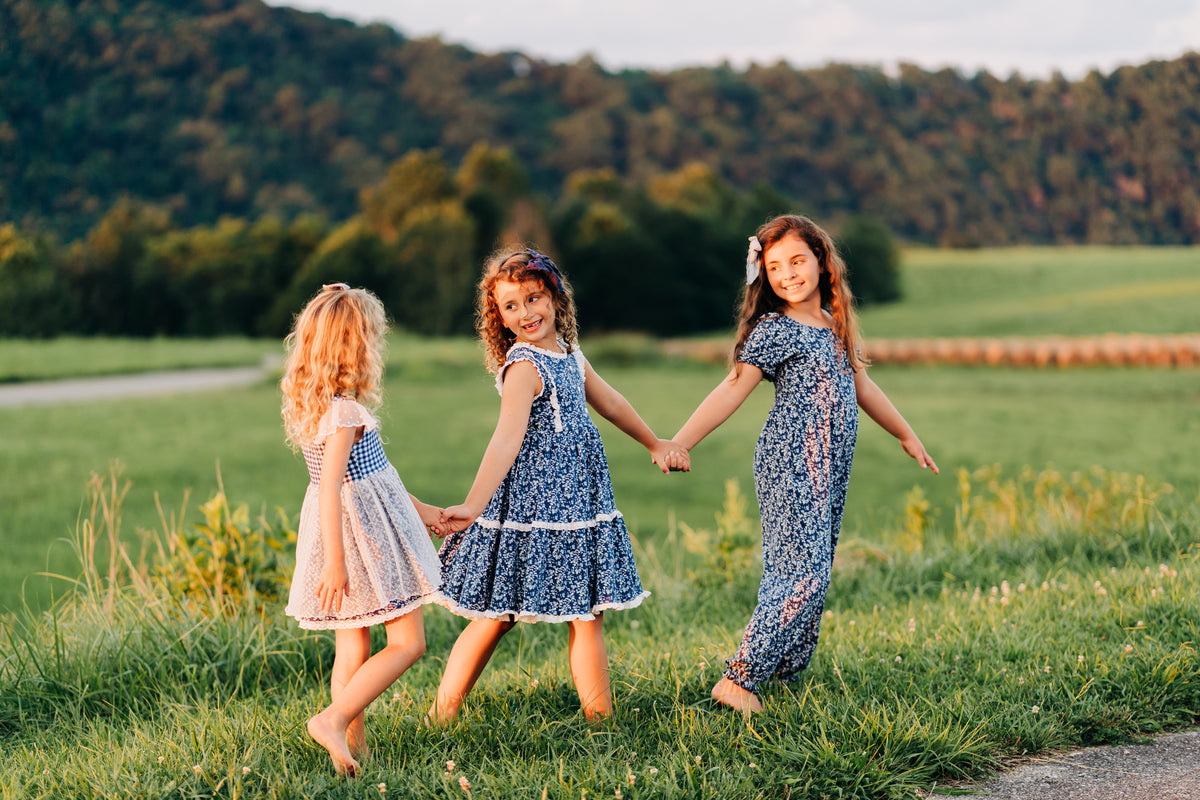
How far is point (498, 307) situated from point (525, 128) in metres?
48.6

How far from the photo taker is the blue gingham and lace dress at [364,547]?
266cm

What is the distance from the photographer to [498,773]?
2.58m

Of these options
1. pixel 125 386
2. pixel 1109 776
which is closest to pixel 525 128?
pixel 125 386

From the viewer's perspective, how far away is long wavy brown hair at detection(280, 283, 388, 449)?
2.69 m

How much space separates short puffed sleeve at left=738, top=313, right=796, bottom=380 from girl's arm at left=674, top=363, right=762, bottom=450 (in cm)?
3

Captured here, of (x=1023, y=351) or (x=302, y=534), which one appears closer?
(x=302, y=534)

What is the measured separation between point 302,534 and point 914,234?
1777 inches

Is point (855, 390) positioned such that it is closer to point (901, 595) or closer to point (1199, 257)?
point (901, 595)

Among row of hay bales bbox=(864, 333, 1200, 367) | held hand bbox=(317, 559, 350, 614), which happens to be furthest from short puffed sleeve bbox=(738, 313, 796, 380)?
row of hay bales bbox=(864, 333, 1200, 367)

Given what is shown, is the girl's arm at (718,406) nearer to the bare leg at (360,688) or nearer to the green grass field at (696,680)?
the green grass field at (696,680)

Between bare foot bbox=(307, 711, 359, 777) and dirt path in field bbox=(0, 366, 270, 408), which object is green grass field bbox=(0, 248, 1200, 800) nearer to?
bare foot bbox=(307, 711, 359, 777)

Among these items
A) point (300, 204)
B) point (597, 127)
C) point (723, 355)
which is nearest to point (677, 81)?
point (597, 127)

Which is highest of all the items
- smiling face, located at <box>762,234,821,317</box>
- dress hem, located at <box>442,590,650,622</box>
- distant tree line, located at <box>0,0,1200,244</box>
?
distant tree line, located at <box>0,0,1200,244</box>

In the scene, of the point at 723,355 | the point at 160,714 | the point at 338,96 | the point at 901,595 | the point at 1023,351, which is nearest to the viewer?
the point at 160,714
